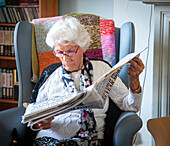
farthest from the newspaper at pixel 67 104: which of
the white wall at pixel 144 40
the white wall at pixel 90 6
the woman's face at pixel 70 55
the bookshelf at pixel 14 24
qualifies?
the bookshelf at pixel 14 24

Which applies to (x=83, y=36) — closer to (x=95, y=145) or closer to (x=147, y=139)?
(x=95, y=145)

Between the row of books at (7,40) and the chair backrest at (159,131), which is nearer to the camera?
the chair backrest at (159,131)

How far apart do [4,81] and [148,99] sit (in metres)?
1.55

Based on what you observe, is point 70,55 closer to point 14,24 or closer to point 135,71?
point 135,71

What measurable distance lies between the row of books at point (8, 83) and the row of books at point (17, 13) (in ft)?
1.69

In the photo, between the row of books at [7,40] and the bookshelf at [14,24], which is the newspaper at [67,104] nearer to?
the bookshelf at [14,24]

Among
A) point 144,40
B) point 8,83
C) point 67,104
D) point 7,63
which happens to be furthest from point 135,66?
point 7,63

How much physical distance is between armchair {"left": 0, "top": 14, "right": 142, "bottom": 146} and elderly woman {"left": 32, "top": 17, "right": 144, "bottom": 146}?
6 cm

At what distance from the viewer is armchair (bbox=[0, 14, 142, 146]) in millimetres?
1326

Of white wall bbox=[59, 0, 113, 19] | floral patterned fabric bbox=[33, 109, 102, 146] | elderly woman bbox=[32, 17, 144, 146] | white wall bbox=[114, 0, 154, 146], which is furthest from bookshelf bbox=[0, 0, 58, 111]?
floral patterned fabric bbox=[33, 109, 102, 146]

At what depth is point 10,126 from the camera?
1397mm

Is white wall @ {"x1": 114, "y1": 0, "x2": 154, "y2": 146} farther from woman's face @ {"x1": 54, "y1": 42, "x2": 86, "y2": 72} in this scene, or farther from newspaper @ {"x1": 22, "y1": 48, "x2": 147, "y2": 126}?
newspaper @ {"x1": 22, "y1": 48, "x2": 147, "y2": 126}

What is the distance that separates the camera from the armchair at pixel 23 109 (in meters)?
1.33

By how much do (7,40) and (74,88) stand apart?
5.35ft
